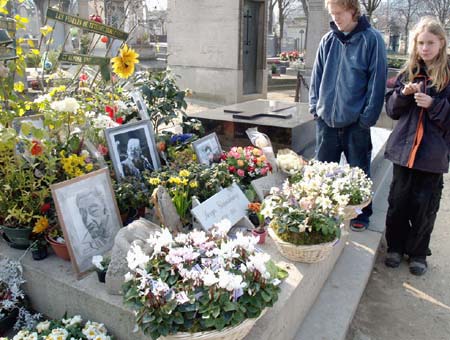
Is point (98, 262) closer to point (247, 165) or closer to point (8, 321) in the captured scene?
point (8, 321)

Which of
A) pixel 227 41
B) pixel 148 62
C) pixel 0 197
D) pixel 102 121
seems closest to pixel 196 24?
pixel 227 41

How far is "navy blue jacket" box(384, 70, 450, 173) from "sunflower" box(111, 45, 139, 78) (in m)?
1.76

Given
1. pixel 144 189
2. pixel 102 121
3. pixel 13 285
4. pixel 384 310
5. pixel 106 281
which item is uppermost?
pixel 102 121

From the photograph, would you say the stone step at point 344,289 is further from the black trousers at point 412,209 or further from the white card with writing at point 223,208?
the white card with writing at point 223,208

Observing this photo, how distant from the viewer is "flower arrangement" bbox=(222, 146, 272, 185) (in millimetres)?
3250

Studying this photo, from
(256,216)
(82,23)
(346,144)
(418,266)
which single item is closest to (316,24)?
(346,144)

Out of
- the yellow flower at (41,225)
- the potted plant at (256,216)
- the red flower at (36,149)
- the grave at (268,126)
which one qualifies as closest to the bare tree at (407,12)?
the grave at (268,126)

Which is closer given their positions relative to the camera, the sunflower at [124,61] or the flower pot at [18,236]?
the flower pot at [18,236]

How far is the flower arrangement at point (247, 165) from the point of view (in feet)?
10.7

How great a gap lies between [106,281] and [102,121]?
134cm

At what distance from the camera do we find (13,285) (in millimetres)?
2242

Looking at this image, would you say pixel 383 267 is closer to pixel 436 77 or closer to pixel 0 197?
pixel 436 77

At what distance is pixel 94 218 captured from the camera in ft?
7.70

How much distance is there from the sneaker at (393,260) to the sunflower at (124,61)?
2301mm
